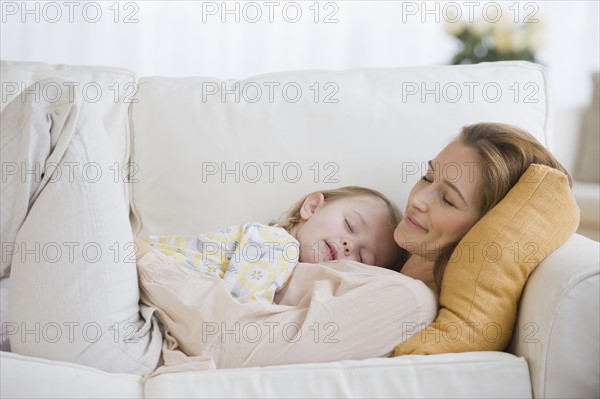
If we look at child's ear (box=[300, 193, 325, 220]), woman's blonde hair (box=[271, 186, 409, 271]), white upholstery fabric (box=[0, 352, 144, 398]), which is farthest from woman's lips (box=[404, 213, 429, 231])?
white upholstery fabric (box=[0, 352, 144, 398])

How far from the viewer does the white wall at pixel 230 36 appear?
3.34 meters

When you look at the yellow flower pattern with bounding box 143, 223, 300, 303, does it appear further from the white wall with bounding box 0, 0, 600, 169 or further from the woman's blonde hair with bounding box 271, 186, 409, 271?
the white wall with bounding box 0, 0, 600, 169

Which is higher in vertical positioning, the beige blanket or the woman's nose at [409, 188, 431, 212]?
the woman's nose at [409, 188, 431, 212]

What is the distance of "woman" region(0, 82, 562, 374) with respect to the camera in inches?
48.3

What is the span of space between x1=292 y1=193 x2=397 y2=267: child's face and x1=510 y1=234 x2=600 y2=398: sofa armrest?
1.53 feet

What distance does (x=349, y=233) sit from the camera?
161 centimetres

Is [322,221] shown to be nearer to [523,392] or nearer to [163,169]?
[163,169]

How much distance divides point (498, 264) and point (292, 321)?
0.38 metres

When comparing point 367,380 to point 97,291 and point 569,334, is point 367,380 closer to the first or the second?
point 569,334

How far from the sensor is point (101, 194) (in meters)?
1.28

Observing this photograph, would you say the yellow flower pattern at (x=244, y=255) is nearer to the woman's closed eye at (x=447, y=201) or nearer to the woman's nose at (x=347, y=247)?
the woman's nose at (x=347, y=247)

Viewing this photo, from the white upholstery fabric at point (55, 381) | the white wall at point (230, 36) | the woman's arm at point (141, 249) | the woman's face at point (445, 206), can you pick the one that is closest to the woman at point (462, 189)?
the woman's face at point (445, 206)

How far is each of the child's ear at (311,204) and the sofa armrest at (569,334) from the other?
23.5 inches

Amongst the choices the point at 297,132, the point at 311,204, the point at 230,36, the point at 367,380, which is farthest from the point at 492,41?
the point at 367,380
